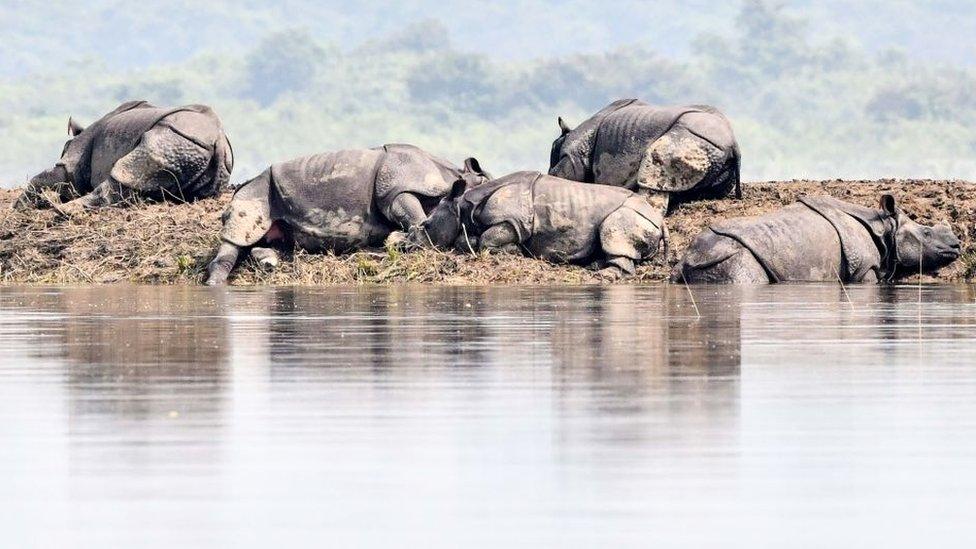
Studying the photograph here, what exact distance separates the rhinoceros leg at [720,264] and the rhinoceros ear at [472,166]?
534 centimetres

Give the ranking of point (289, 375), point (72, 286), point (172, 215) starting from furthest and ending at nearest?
point (172, 215) < point (72, 286) < point (289, 375)

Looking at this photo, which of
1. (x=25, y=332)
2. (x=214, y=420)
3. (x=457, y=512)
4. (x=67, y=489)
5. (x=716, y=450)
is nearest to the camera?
(x=457, y=512)

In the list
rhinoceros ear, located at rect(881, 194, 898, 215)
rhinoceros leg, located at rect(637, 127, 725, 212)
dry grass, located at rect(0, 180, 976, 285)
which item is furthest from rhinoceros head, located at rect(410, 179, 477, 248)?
rhinoceros ear, located at rect(881, 194, 898, 215)

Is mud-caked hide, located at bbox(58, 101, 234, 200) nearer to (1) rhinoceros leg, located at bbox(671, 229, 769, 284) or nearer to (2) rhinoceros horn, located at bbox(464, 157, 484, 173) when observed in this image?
(2) rhinoceros horn, located at bbox(464, 157, 484, 173)

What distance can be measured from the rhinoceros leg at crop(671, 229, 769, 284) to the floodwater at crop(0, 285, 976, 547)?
820 cm

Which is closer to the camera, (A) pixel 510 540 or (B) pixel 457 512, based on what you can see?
(A) pixel 510 540

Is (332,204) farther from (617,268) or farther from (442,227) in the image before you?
(617,268)

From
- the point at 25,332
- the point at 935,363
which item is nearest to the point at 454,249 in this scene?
the point at 25,332

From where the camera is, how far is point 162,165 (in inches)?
1099

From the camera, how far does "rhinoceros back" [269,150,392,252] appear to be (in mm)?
24922

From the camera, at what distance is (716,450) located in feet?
20.3

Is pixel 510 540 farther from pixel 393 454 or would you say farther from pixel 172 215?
pixel 172 215

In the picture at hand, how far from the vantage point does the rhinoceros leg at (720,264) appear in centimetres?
2100

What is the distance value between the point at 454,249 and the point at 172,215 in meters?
5.13
